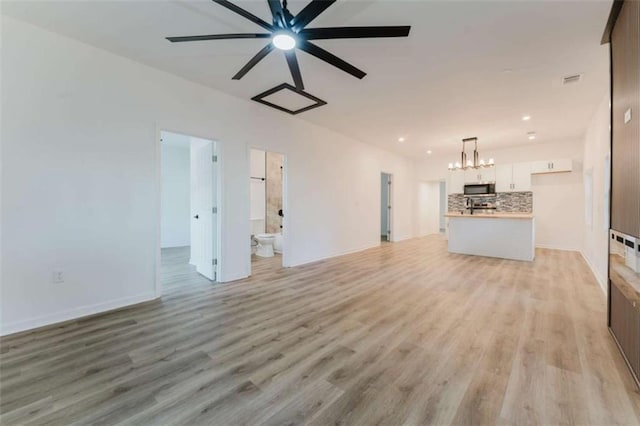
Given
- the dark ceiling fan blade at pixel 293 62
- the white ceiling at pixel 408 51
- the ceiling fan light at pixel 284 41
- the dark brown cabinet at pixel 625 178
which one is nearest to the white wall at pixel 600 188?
the white ceiling at pixel 408 51

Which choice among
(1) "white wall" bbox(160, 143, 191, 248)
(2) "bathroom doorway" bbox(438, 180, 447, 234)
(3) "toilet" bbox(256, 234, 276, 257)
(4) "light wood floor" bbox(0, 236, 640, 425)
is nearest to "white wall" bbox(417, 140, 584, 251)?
(2) "bathroom doorway" bbox(438, 180, 447, 234)

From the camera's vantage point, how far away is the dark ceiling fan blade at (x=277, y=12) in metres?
1.62

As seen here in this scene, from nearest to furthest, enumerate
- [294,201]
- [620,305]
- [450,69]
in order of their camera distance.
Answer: [620,305] < [450,69] < [294,201]

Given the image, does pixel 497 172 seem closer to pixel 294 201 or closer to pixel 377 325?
pixel 294 201

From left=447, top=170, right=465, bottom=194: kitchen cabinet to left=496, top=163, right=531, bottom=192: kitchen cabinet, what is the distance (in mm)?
925

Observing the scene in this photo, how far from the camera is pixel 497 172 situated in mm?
7277

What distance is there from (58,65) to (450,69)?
4251 mm

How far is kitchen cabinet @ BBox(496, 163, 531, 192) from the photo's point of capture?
6855 mm

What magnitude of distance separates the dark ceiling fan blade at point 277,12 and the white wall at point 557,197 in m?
6.93

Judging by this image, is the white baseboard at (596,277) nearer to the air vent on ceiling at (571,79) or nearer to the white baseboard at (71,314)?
the air vent on ceiling at (571,79)

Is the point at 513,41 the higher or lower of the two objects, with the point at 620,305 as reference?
higher

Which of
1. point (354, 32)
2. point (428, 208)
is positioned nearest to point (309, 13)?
point (354, 32)

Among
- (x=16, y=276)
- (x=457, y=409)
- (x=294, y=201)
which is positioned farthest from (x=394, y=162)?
(x=16, y=276)

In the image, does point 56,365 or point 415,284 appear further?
point 415,284
